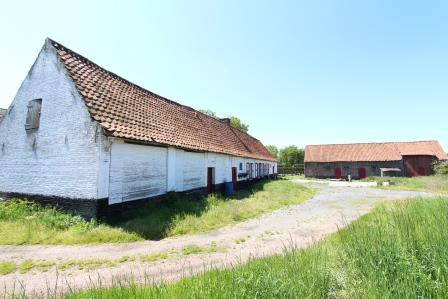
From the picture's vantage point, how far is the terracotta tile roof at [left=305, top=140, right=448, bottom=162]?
43781 mm

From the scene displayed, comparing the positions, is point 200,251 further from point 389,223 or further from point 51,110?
point 51,110

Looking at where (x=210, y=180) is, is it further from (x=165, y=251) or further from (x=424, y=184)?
(x=424, y=184)

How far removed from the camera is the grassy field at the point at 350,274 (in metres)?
3.21

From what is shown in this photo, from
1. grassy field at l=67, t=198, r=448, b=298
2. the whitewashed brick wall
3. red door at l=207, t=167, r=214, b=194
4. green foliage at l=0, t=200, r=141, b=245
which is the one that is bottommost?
green foliage at l=0, t=200, r=141, b=245

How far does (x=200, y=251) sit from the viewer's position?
729 cm

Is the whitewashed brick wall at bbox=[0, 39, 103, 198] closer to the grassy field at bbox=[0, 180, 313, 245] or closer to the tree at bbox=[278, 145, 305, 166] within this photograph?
the grassy field at bbox=[0, 180, 313, 245]

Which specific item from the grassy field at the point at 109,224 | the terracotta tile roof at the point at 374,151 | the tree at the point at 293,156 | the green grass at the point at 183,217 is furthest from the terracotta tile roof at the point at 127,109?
the tree at the point at 293,156

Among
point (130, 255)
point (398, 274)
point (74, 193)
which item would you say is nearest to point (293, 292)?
point (398, 274)

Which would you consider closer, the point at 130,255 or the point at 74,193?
the point at 130,255

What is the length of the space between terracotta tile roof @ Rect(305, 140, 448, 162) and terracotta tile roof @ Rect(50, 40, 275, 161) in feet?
118

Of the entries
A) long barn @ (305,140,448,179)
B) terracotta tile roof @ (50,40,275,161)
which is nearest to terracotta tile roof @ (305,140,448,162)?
long barn @ (305,140,448,179)

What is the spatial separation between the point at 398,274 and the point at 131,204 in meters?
9.53

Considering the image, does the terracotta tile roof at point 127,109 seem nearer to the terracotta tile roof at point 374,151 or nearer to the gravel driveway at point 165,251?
the gravel driveway at point 165,251

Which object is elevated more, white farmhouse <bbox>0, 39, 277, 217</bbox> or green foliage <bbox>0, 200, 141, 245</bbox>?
white farmhouse <bbox>0, 39, 277, 217</bbox>
